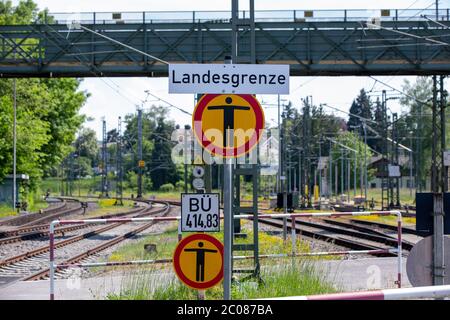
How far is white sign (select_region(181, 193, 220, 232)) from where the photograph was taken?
8266mm

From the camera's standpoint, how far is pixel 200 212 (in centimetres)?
831

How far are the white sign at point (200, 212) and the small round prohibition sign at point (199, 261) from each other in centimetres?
10

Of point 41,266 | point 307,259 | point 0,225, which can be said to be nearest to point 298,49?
point 0,225

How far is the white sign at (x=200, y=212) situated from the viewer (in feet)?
27.1

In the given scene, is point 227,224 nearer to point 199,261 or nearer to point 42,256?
point 199,261

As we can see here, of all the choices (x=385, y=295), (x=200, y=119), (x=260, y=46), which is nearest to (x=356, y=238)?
(x=260, y=46)

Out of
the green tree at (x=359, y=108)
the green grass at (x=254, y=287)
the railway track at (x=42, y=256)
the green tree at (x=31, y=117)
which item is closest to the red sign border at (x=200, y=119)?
the green grass at (x=254, y=287)

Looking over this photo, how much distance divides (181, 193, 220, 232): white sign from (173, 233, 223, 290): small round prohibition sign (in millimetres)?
104

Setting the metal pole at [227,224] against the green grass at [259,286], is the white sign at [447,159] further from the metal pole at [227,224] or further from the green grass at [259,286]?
the metal pole at [227,224]

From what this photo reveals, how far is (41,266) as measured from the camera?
19.1 m

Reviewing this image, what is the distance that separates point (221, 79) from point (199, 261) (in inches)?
74.9

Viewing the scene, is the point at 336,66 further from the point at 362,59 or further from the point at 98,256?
the point at 98,256

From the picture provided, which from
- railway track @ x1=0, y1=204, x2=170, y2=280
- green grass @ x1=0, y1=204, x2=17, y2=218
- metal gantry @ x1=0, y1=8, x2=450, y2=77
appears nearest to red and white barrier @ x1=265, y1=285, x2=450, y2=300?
railway track @ x1=0, y1=204, x2=170, y2=280
